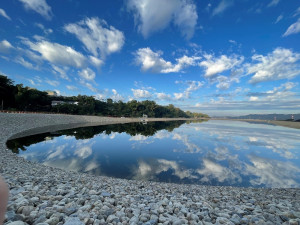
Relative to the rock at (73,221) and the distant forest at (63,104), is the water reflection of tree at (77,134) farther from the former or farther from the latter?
the distant forest at (63,104)

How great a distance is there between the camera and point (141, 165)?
9.61m

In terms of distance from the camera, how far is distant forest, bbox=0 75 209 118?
40094 mm

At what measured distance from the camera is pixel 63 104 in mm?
53469

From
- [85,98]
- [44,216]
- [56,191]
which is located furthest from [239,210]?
[85,98]

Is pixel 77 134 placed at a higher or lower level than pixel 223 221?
lower

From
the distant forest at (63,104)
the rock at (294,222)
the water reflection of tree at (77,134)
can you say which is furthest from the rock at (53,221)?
the distant forest at (63,104)

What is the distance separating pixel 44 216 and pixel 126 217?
4.83 ft

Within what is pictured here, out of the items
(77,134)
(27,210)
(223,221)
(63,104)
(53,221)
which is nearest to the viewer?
(53,221)

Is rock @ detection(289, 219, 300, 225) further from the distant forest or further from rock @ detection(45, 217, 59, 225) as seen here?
the distant forest

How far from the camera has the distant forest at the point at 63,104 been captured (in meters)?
40.1

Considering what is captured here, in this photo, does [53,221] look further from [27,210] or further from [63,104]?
[63,104]

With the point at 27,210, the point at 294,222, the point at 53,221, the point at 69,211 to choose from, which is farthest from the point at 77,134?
the point at 294,222

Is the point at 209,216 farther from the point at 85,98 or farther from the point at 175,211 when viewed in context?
the point at 85,98

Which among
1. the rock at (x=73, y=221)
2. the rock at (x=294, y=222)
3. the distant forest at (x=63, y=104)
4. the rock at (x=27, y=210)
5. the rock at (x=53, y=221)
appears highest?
the distant forest at (x=63, y=104)
